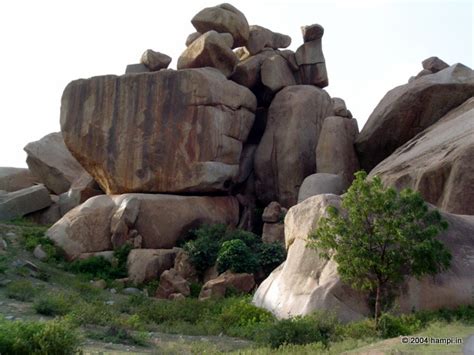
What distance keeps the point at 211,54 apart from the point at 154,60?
11.1 ft

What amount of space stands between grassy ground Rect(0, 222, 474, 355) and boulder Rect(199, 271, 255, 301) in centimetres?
116

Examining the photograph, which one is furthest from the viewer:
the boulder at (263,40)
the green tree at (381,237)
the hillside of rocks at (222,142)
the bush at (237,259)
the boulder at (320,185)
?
the boulder at (263,40)

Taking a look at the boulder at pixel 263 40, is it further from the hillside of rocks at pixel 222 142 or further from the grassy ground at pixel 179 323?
the grassy ground at pixel 179 323

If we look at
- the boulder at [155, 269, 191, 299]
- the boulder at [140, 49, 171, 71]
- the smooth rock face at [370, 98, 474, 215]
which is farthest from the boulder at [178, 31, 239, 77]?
the boulder at [155, 269, 191, 299]

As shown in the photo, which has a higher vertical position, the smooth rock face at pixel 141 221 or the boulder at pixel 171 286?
the smooth rock face at pixel 141 221

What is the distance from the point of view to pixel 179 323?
14508mm

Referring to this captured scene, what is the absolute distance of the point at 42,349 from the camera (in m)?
7.89

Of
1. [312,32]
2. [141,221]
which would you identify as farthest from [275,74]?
[141,221]

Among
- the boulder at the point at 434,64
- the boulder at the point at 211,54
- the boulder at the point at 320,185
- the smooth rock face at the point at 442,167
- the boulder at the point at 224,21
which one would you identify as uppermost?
the boulder at the point at 224,21

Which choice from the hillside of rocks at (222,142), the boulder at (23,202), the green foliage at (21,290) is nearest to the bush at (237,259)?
the hillside of rocks at (222,142)

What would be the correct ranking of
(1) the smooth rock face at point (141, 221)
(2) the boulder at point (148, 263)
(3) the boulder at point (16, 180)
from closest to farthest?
(2) the boulder at point (148, 263), (1) the smooth rock face at point (141, 221), (3) the boulder at point (16, 180)

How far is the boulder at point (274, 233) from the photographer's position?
22594 mm

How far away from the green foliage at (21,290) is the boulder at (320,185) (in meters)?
10.4

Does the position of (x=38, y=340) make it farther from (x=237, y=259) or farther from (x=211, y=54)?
(x=211, y=54)
